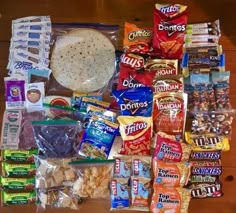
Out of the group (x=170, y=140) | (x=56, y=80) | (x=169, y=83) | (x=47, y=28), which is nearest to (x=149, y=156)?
(x=170, y=140)

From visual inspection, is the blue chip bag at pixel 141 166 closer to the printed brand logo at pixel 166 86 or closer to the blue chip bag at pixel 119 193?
the blue chip bag at pixel 119 193

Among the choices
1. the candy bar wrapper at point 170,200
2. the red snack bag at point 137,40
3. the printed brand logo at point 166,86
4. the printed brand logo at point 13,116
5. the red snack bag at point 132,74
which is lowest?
the candy bar wrapper at point 170,200

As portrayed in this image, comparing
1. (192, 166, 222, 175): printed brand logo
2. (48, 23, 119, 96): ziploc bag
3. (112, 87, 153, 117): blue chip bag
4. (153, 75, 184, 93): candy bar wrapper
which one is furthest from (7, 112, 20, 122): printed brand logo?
(192, 166, 222, 175): printed brand logo

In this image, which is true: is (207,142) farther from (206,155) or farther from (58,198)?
(58,198)

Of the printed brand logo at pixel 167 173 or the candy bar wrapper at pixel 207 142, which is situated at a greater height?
the candy bar wrapper at pixel 207 142

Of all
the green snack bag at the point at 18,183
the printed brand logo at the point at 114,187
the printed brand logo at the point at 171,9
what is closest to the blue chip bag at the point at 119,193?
the printed brand logo at the point at 114,187
